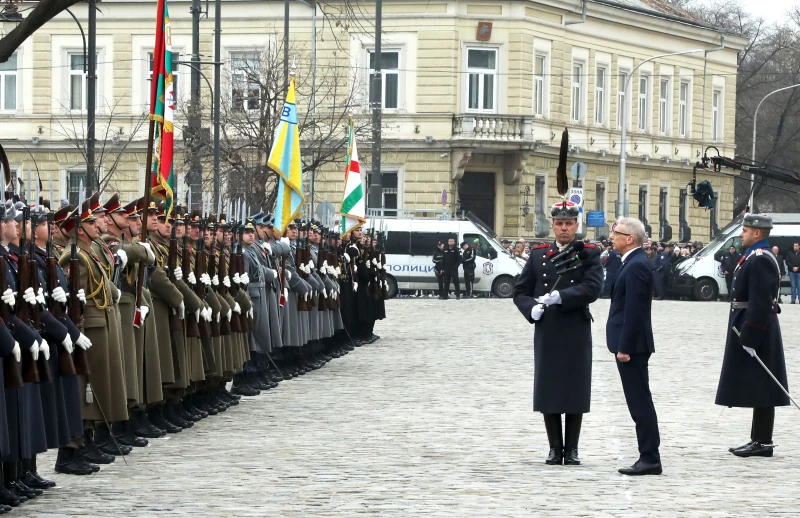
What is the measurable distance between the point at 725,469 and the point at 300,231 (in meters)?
10.0

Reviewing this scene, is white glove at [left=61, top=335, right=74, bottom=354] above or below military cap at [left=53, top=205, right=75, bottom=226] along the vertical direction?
below

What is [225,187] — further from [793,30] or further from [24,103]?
[793,30]

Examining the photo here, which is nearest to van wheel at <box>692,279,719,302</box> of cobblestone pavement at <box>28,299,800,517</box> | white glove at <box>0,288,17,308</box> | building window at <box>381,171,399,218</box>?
building window at <box>381,171,399,218</box>

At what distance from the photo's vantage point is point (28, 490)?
32.8 ft

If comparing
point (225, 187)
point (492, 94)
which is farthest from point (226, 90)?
point (492, 94)

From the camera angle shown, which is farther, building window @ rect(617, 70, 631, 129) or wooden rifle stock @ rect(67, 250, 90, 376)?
building window @ rect(617, 70, 631, 129)

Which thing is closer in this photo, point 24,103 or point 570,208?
point 570,208

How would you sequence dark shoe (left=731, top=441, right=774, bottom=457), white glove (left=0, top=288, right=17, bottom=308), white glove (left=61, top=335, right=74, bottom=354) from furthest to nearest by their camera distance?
dark shoe (left=731, top=441, right=774, bottom=457) < white glove (left=61, top=335, right=74, bottom=354) < white glove (left=0, top=288, right=17, bottom=308)

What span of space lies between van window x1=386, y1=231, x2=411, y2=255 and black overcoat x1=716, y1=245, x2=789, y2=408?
1184 inches

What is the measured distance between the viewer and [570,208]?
11.6 m

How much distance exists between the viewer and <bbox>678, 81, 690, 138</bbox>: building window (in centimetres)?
5869

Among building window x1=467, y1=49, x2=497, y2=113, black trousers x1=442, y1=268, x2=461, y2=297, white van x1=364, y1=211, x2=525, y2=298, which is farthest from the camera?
building window x1=467, y1=49, x2=497, y2=113

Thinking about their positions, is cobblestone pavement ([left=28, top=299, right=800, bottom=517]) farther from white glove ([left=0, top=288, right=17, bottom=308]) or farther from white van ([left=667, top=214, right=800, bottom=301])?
white van ([left=667, top=214, right=800, bottom=301])

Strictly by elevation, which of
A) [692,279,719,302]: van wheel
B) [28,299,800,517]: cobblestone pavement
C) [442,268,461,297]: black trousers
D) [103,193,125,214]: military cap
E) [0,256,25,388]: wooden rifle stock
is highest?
[103,193,125,214]: military cap
